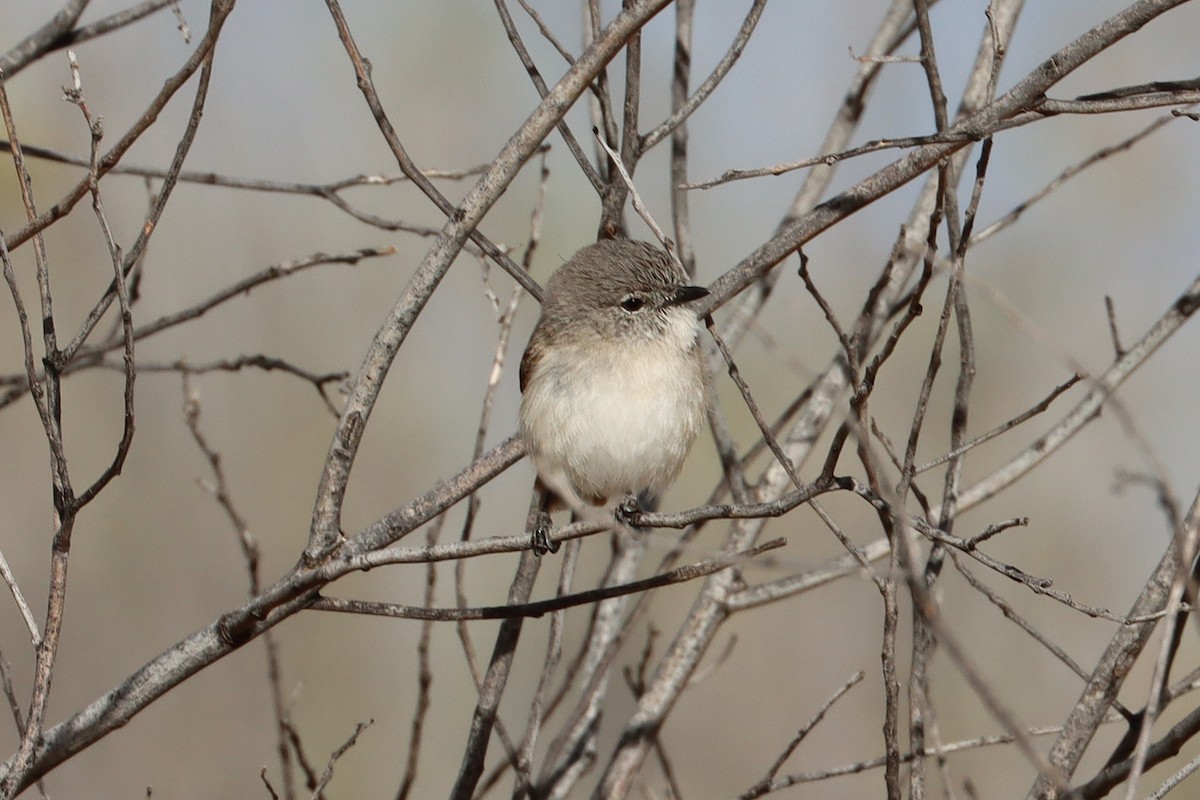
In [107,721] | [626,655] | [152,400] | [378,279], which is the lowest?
[107,721]

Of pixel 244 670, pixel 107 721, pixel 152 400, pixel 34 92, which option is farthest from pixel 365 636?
pixel 107 721

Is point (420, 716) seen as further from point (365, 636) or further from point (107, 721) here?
point (365, 636)

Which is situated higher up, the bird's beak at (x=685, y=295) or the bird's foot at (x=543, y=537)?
the bird's beak at (x=685, y=295)

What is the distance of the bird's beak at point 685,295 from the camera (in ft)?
12.5

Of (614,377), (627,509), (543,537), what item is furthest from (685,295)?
(543,537)

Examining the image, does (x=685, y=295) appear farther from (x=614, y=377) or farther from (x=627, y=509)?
(x=627, y=509)

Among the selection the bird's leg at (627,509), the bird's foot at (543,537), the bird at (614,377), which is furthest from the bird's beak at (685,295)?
the bird's foot at (543,537)

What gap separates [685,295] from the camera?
3.95 metres

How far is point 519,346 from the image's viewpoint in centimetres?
1071

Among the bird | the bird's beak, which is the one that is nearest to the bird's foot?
the bird

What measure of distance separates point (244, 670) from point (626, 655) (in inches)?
117

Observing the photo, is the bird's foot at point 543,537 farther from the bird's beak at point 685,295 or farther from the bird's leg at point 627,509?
the bird's beak at point 685,295

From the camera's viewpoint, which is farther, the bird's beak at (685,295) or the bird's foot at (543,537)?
the bird's beak at (685,295)

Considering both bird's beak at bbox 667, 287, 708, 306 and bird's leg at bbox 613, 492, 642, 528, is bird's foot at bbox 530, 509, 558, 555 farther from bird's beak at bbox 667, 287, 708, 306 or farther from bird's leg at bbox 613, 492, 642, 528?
bird's beak at bbox 667, 287, 708, 306
